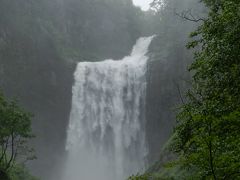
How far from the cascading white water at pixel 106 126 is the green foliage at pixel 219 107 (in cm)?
3585

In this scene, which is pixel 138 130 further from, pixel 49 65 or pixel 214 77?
pixel 214 77

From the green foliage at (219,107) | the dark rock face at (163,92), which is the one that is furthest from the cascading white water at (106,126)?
the green foliage at (219,107)

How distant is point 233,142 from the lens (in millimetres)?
7461

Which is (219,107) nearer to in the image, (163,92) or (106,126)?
(163,92)

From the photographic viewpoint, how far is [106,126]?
4841 centimetres

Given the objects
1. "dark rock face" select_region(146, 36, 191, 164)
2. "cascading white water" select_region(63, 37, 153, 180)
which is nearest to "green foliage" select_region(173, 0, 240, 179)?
"dark rock face" select_region(146, 36, 191, 164)

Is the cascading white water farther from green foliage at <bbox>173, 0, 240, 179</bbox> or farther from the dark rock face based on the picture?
green foliage at <bbox>173, 0, 240, 179</bbox>

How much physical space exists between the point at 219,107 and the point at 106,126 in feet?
129

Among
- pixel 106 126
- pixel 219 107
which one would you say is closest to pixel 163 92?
pixel 106 126

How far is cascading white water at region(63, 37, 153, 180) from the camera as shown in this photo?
47.1 m

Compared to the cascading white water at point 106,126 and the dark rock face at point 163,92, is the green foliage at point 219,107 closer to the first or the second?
the dark rock face at point 163,92

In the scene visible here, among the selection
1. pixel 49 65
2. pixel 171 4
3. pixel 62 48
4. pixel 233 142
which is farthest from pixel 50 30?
pixel 233 142

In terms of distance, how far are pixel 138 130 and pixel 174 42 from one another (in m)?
12.5

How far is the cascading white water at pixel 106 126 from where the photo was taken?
47.1 meters
